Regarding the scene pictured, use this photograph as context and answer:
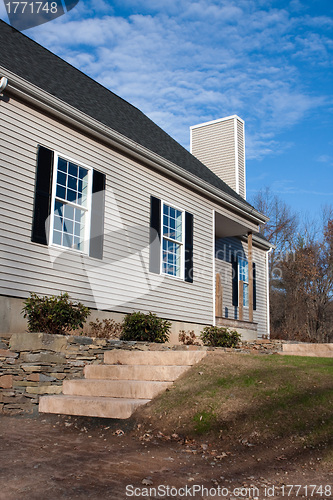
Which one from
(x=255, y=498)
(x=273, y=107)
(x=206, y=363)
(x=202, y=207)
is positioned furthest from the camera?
(x=273, y=107)

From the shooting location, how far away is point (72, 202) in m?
8.49

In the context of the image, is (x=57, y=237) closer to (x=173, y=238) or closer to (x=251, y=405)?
(x=173, y=238)

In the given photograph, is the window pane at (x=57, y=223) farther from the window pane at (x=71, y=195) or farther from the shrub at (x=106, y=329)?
the shrub at (x=106, y=329)

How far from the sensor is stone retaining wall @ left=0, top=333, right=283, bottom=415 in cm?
610

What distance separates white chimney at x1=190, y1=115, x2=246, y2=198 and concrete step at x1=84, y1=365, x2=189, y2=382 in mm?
11570

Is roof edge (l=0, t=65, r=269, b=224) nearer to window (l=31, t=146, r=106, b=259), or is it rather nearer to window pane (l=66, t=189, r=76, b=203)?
window (l=31, t=146, r=106, b=259)

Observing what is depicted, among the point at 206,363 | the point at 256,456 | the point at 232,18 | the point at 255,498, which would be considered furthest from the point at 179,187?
the point at 255,498

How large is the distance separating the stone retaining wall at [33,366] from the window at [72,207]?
2.52m

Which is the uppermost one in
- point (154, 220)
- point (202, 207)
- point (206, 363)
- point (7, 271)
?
point (202, 207)

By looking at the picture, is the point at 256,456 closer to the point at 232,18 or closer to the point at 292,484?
the point at 292,484

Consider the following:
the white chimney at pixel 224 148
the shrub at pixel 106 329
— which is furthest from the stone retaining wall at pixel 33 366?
the white chimney at pixel 224 148

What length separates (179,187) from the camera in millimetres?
11391

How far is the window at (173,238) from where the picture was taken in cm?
1051

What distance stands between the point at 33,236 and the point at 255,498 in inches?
224
